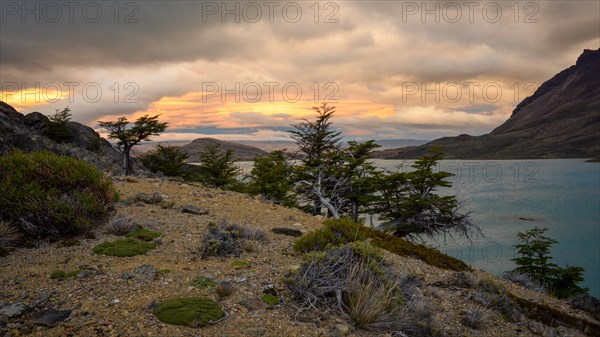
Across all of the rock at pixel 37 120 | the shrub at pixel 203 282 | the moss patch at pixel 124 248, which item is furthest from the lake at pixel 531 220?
the rock at pixel 37 120

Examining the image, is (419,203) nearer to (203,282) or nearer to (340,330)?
(203,282)

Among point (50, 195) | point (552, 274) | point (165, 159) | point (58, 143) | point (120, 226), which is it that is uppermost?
point (58, 143)

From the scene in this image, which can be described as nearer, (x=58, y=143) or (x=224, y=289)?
(x=224, y=289)

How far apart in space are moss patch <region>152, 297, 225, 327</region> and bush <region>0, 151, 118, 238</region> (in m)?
5.04

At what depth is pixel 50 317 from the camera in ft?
16.0

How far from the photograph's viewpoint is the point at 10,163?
9852 mm

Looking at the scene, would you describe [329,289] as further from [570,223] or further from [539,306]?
[570,223]

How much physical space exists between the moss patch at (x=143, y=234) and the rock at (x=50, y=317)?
4125mm

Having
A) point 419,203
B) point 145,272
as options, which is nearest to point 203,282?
point 145,272

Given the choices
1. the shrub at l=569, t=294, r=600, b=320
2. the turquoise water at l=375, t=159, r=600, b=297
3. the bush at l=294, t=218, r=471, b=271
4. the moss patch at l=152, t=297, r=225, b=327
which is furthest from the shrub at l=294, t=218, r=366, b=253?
the turquoise water at l=375, t=159, r=600, b=297

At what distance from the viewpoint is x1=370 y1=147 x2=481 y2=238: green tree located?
25391mm

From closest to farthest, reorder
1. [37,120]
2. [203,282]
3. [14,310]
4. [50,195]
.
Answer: [14,310]
[203,282]
[50,195]
[37,120]

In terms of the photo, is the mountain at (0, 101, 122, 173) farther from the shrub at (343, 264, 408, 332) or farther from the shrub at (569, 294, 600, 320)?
the shrub at (569, 294, 600, 320)

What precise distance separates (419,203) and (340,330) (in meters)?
21.4
